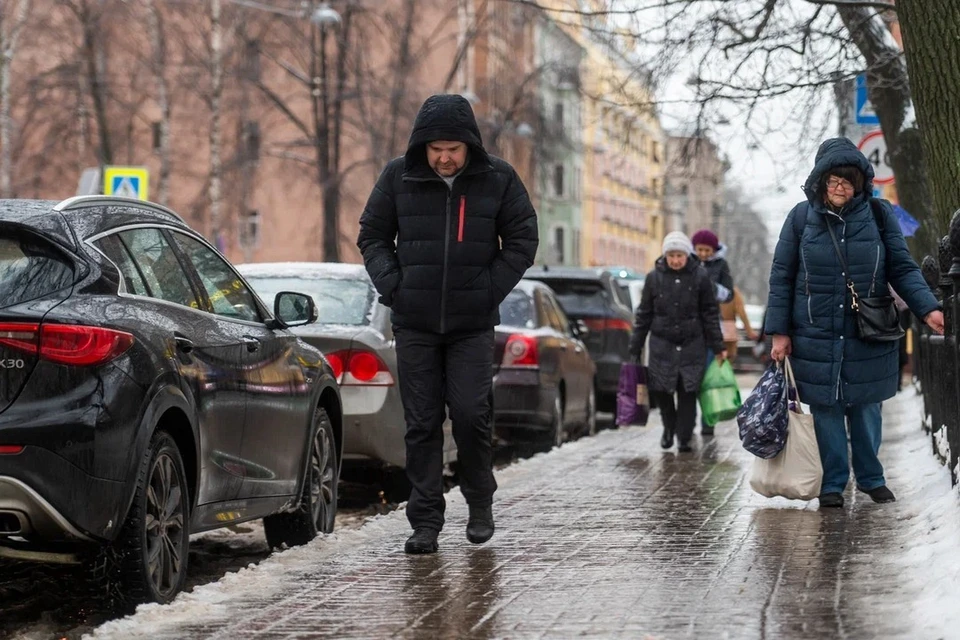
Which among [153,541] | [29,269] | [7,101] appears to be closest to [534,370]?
[153,541]

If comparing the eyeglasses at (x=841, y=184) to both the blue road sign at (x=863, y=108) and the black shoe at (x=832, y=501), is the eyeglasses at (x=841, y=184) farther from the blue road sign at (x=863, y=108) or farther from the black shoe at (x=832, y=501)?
the blue road sign at (x=863, y=108)

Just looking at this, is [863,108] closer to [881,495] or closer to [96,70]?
[881,495]

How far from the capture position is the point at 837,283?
9.16 m

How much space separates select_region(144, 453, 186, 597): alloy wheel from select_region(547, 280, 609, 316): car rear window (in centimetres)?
1372

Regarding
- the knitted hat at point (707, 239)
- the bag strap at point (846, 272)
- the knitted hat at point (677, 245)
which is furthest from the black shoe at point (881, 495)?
the knitted hat at point (707, 239)

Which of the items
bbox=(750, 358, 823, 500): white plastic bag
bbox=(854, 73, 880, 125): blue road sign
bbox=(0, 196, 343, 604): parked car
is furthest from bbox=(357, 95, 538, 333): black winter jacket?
bbox=(854, 73, 880, 125): blue road sign

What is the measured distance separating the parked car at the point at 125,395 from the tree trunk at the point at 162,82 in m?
33.7

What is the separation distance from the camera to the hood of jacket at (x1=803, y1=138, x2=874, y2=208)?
9.12 metres

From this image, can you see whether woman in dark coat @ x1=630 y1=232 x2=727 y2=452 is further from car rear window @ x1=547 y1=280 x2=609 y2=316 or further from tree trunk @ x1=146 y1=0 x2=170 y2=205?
tree trunk @ x1=146 y1=0 x2=170 y2=205

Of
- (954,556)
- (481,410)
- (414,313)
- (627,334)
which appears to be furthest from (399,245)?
(627,334)

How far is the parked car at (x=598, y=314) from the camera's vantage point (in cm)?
2041

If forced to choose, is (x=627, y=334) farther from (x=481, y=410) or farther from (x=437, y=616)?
(x=437, y=616)

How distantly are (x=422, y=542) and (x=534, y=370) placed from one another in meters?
7.27

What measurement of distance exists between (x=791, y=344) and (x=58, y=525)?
4.52 meters
